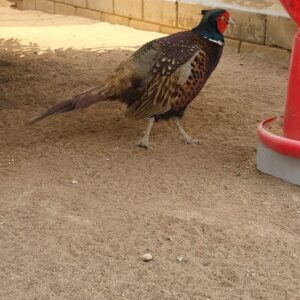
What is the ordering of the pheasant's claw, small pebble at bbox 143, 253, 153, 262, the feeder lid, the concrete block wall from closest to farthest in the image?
small pebble at bbox 143, 253, 153, 262, the feeder lid, the pheasant's claw, the concrete block wall

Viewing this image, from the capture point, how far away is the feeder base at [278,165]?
4129 millimetres

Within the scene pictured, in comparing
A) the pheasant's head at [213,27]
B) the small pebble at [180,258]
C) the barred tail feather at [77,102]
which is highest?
the pheasant's head at [213,27]

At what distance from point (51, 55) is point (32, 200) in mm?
4417

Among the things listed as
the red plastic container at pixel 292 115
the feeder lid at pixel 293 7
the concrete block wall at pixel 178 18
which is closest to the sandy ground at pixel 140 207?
the red plastic container at pixel 292 115

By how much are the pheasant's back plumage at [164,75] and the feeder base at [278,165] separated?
2.51ft

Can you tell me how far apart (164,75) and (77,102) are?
2.15ft

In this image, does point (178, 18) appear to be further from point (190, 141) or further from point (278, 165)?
point (278, 165)

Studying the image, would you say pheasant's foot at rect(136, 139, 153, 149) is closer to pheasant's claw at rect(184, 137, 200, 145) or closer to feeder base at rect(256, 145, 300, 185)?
pheasant's claw at rect(184, 137, 200, 145)

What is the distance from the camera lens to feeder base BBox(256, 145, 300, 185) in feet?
13.5

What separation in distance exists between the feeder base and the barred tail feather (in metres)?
1.24

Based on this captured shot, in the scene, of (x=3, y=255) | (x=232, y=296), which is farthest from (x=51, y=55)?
(x=232, y=296)

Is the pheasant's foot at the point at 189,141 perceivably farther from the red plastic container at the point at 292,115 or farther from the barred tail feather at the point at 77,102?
the red plastic container at the point at 292,115

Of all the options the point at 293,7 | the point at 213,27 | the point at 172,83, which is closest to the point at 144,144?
the point at 172,83

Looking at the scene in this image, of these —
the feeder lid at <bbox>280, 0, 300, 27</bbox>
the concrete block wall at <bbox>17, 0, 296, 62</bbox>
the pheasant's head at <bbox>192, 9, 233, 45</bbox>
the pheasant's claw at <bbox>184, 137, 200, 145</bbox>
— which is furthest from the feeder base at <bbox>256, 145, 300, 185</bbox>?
the concrete block wall at <bbox>17, 0, 296, 62</bbox>
